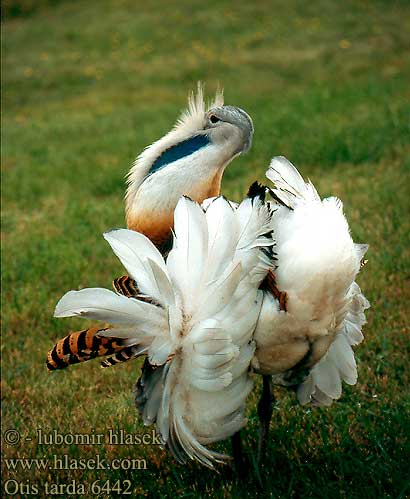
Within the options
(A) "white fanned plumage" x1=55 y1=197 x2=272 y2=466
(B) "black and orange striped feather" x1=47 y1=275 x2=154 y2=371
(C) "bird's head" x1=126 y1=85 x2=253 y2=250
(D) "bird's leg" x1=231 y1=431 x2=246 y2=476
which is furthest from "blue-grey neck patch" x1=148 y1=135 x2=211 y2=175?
(D) "bird's leg" x1=231 y1=431 x2=246 y2=476

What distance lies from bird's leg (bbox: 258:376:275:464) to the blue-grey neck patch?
0.91 metres

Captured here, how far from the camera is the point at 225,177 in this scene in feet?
23.7

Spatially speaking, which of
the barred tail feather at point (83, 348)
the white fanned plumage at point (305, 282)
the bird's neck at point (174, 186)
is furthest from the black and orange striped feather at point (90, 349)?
the white fanned plumage at point (305, 282)

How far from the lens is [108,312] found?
2568 mm

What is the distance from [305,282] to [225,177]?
4735mm

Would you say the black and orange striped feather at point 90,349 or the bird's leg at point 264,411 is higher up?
the black and orange striped feather at point 90,349

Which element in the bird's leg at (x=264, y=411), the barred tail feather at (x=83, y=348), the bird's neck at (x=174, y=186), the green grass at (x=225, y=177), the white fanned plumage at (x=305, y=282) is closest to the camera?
the white fanned plumage at (x=305, y=282)

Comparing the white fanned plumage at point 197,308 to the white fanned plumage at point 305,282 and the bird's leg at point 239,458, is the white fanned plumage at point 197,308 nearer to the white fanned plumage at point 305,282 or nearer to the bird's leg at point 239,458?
the white fanned plumage at point 305,282

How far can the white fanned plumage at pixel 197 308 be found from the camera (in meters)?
2.58

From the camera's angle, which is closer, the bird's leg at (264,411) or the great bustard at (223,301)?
the great bustard at (223,301)

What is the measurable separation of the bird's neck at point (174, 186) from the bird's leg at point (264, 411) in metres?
A: 0.72

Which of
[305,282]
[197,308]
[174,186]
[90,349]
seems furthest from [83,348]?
[305,282]

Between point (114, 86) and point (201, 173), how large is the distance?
9603 mm

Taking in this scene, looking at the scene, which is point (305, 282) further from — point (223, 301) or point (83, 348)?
point (83, 348)
